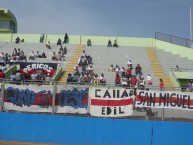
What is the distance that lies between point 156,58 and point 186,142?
Result: 73.4ft

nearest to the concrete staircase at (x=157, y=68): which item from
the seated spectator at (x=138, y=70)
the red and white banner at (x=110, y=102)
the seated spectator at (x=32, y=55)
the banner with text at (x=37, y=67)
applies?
the seated spectator at (x=138, y=70)

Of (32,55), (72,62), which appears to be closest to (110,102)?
(72,62)

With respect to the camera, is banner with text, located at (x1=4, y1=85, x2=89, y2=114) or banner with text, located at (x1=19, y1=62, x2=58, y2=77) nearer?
banner with text, located at (x1=4, y1=85, x2=89, y2=114)

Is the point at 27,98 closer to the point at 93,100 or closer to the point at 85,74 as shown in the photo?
the point at 93,100

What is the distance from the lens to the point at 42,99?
45.3ft

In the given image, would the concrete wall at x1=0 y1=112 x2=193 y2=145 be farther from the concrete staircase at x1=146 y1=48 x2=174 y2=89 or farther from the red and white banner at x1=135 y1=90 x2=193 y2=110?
the concrete staircase at x1=146 y1=48 x2=174 y2=89

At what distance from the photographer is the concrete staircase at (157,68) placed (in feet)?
90.6

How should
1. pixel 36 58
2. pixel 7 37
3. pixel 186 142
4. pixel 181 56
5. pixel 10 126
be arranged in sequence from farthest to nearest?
pixel 7 37
pixel 181 56
pixel 36 58
pixel 10 126
pixel 186 142

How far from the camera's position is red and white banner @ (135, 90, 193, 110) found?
43.9 feet

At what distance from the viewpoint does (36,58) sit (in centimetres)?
3306

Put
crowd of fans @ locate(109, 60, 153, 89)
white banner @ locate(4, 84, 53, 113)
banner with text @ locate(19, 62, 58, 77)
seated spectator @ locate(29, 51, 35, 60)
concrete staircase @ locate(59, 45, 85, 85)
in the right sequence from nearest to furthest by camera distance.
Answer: white banner @ locate(4, 84, 53, 113)
crowd of fans @ locate(109, 60, 153, 89)
concrete staircase @ locate(59, 45, 85, 85)
banner with text @ locate(19, 62, 58, 77)
seated spectator @ locate(29, 51, 35, 60)

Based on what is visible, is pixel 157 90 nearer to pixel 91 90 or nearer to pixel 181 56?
pixel 91 90

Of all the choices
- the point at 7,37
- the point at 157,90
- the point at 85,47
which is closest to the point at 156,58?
the point at 85,47

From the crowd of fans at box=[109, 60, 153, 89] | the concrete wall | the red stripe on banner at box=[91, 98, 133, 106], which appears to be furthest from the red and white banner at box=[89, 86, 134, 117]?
Result: the crowd of fans at box=[109, 60, 153, 89]
